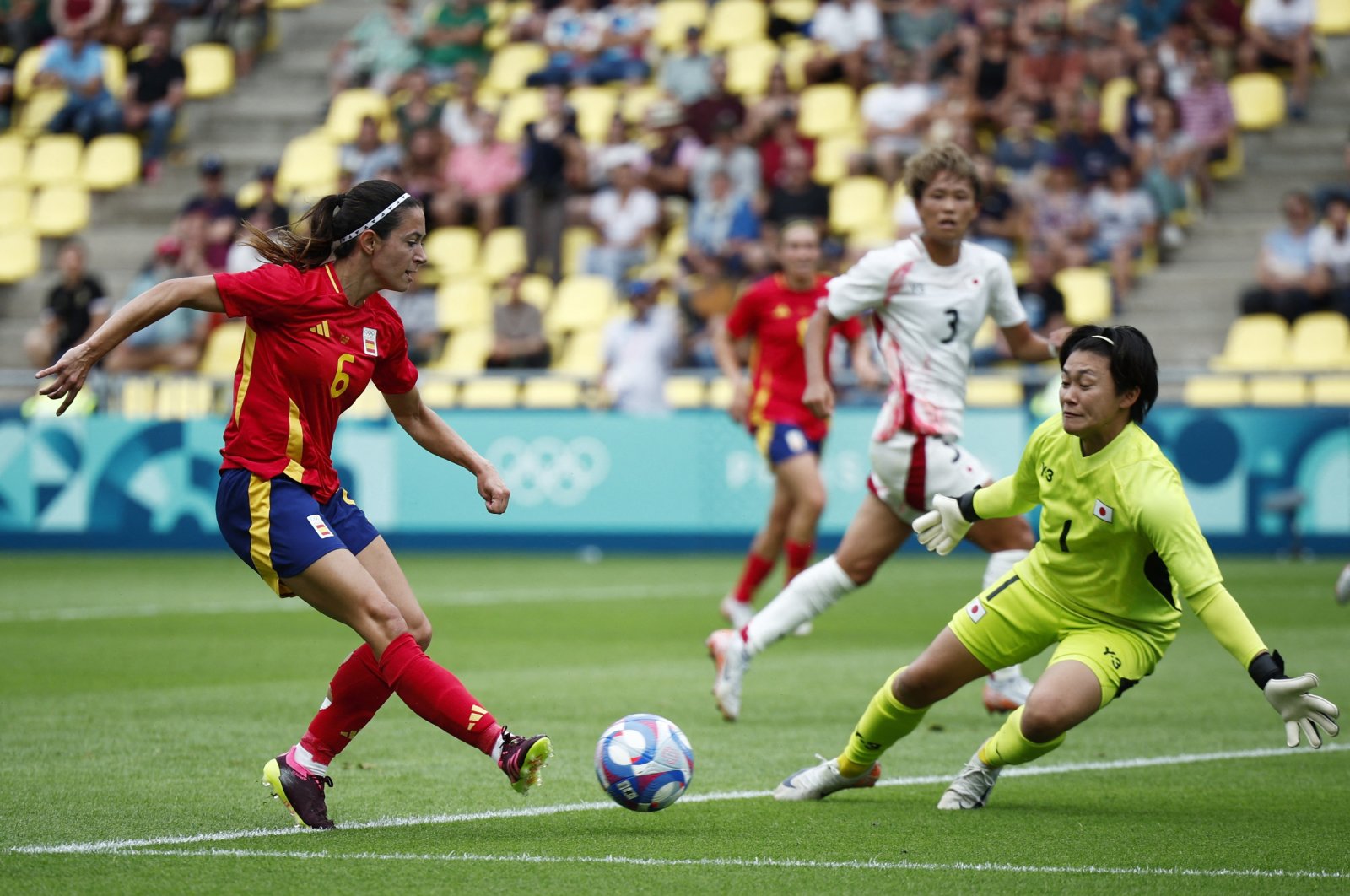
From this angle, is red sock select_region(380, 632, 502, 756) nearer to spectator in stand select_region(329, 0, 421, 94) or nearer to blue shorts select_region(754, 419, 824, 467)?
blue shorts select_region(754, 419, 824, 467)

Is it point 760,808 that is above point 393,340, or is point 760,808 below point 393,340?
below

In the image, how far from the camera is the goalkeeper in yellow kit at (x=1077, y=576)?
Answer: 19.8 ft

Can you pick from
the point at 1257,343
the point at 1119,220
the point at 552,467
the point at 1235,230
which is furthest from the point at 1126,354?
the point at 1235,230

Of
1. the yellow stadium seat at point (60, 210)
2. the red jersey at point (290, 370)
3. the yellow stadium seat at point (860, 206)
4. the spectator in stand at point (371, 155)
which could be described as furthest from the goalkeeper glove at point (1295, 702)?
the yellow stadium seat at point (60, 210)

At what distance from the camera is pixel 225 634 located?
12.7 m

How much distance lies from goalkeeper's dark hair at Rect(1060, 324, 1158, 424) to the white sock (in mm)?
2834

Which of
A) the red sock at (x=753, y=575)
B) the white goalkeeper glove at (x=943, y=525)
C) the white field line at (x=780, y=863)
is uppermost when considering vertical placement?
the white goalkeeper glove at (x=943, y=525)

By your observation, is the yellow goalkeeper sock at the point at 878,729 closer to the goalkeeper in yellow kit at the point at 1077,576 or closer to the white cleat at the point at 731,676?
the goalkeeper in yellow kit at the point at 1077,576

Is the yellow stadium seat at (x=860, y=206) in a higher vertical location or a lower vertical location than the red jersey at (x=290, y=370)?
lower

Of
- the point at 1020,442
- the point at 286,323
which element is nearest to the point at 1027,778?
the point at 286,323

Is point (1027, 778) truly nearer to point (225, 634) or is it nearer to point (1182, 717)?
point (1182, 717)

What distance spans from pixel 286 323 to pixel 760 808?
230 centimetres

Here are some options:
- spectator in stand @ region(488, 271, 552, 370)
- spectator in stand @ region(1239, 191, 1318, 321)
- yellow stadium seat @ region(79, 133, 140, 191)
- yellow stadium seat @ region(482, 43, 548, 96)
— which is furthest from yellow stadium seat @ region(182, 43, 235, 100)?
spectator in stand @ region(1239, 191, 1318, 321)

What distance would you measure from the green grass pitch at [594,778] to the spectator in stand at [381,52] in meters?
13.8
